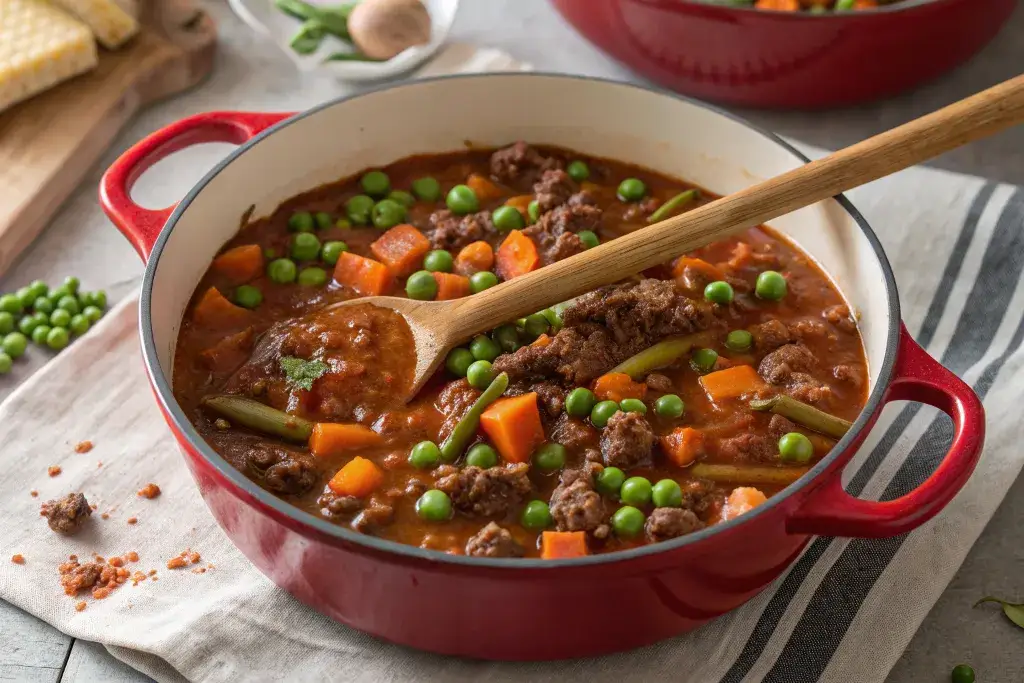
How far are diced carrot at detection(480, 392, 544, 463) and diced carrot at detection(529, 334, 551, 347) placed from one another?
24cm

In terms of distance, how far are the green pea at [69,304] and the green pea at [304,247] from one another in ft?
3.22

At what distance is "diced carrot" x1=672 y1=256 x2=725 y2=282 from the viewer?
4152 millimetres

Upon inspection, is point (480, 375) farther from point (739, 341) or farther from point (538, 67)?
point (538, 67)

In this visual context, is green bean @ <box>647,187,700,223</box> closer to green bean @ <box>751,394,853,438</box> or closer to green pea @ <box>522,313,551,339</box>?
green pea @ <box>522,313,551,339</box>

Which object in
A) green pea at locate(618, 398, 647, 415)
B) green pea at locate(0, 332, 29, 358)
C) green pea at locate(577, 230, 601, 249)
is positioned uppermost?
green pea at locate(577, 230, 601, 249)

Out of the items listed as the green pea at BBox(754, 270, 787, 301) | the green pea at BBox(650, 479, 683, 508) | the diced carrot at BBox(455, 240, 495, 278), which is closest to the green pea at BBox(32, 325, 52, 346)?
the diced carrot at BBox(455, 240, 495, 278)

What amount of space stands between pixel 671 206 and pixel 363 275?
4.01ft

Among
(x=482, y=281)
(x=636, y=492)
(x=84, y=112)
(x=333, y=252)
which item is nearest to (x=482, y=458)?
(x=636, y=492)

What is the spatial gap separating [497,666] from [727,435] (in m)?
1.00

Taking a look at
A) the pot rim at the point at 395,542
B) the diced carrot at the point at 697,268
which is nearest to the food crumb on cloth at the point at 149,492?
the pot rim at the point at 395,542

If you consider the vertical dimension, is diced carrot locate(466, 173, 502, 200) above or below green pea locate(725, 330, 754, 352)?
below

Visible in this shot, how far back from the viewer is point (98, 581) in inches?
142

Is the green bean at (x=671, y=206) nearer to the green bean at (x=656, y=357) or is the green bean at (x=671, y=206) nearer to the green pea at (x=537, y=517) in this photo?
the green bean at (x=656, y=357)

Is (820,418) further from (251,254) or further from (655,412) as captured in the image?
(251,254)
